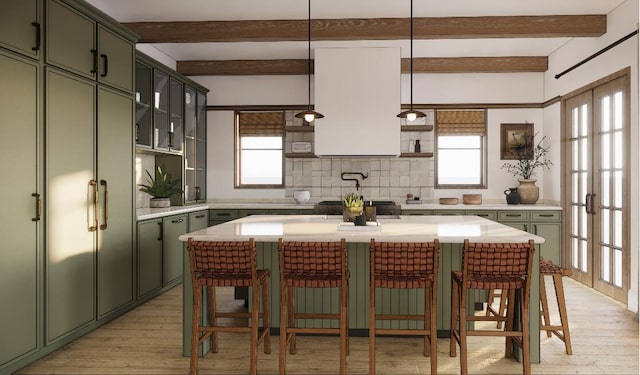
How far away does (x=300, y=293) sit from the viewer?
367cm

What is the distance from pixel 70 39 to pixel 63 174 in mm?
1035

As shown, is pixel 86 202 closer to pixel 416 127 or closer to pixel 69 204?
pixel 69 204

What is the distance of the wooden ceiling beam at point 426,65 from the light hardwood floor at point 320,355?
393 centimetres

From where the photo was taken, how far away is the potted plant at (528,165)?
673cm

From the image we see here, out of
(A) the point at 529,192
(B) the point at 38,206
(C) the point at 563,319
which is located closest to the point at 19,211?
(B) the point at 38,206

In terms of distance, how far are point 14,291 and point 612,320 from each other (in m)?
4.82

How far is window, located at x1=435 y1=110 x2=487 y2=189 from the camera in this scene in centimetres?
721

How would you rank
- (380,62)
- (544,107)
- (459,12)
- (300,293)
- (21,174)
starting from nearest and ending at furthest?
(21,174) → (300,293) → (459,12) → (380,62) → (544,107)

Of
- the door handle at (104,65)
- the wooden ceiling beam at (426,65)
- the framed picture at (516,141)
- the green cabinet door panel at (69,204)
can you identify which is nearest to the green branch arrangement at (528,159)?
the framed picture at (516,141)

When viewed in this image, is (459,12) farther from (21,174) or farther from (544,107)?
(21,174)

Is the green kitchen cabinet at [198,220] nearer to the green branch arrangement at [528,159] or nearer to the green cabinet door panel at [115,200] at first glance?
the green cabinet door panel at [115,200]

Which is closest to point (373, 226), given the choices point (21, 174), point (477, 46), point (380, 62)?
point (21, 174)

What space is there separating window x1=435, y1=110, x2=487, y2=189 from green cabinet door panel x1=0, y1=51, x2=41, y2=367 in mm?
5601

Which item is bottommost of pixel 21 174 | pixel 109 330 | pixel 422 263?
pixel 109 330
